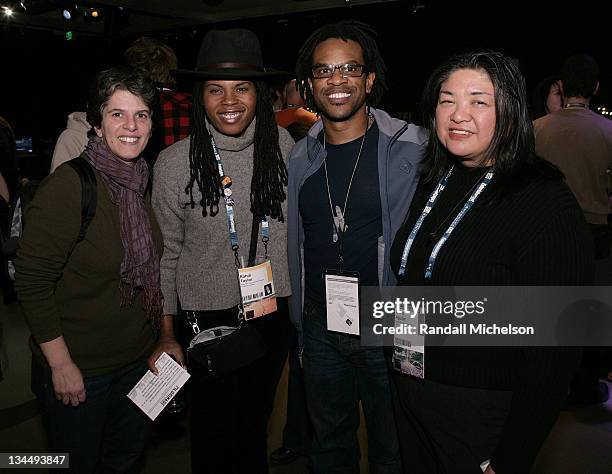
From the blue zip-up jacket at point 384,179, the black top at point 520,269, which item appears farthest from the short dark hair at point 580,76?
the black top at point 520,269

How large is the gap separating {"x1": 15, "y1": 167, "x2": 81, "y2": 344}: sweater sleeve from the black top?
112cm

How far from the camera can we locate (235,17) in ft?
36.6

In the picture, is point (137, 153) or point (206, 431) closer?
point (137, 153)

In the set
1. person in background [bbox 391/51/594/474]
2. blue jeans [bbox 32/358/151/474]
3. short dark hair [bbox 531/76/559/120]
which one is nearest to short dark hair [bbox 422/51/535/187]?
person in background [bbox 391/51/594/474]

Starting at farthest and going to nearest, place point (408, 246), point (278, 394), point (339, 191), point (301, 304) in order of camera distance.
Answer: point (278, 394), point (301, 304), point (339, 191), point (408, 246)

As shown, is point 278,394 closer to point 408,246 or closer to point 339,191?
point 339,191

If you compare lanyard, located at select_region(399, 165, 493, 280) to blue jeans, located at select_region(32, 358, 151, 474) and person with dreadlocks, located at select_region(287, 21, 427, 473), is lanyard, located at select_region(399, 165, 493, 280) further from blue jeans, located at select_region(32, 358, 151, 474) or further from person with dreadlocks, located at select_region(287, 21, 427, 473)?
blue jeans, located at select_region(32, 358, 151, 474)

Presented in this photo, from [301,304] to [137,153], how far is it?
2.85 ft

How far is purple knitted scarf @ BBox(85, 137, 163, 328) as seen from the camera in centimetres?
174

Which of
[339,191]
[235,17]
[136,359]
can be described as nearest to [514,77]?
[339,191]

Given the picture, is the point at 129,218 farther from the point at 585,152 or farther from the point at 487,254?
the point at 585,152

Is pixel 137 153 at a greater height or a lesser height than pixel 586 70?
lesser

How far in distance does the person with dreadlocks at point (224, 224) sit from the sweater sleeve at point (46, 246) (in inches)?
14.4

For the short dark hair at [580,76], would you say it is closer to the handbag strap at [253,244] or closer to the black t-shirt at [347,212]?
the black t-shirt at [347,212]
